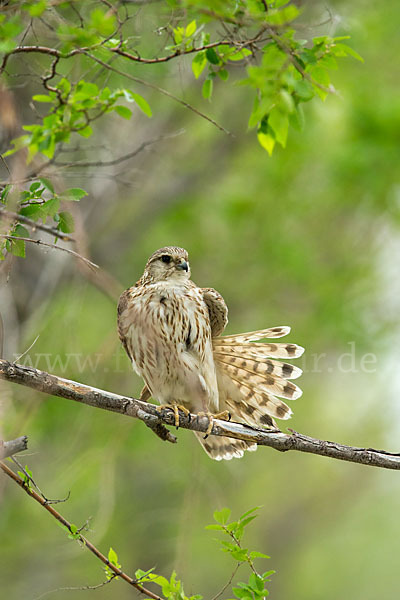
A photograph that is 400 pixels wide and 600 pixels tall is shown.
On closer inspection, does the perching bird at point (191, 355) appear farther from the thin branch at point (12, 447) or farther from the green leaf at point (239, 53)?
the green leaf at point (239, 53)

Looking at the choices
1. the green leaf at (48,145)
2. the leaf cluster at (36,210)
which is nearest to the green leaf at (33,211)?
the leaf cluster at (36,210)

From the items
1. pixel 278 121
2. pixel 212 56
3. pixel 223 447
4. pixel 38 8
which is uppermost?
pixel 212 56

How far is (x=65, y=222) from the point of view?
9.35 ft

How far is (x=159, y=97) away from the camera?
971cm

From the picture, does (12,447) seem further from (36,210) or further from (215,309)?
(215,309)

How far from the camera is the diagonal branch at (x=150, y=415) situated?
9.87 ft

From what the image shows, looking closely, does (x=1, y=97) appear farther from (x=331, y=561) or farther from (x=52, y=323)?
(x=331, y=561)

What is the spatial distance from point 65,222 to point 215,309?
6.43ft

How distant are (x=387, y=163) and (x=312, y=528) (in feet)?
30.3

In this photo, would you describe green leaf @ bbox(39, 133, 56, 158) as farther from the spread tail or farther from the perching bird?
the spread tail

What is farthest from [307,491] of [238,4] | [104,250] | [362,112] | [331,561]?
[238,4]

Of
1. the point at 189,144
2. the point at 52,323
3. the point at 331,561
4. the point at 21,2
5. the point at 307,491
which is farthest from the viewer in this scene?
the point at 331,561

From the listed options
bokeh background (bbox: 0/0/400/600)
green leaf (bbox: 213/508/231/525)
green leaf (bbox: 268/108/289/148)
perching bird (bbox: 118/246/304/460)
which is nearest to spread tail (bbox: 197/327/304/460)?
perching bird (bbox: 118/246/304/460)

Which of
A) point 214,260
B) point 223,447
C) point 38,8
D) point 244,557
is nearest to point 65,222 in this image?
point 38,8
